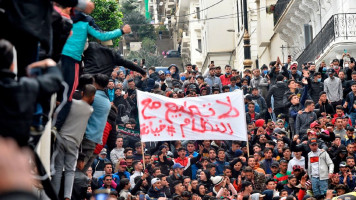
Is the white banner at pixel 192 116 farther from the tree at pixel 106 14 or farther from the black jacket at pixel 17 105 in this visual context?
the tree at pixel 106 14

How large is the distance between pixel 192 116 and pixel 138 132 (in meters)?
1.62

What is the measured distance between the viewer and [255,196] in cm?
1789

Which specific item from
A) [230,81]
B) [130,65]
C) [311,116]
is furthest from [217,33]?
[130,65]

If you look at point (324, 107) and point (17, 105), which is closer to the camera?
point (17, 105)

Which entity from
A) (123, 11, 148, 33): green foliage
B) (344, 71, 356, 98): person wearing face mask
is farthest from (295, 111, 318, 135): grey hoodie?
(123, 11, 148, 33): green foliage

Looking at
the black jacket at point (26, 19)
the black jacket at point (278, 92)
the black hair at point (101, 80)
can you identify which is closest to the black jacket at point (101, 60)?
the black hair at point (101, 80)

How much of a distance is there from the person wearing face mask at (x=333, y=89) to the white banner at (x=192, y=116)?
101 inches

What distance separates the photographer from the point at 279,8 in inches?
1834

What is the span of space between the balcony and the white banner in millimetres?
23457

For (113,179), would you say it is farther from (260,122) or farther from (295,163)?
(260,122)

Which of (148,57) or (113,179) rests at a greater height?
→ (148,57)

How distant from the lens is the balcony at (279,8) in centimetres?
4469

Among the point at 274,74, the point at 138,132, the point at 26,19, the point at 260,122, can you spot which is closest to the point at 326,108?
the point at 260,122

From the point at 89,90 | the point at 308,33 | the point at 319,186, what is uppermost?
the point at 308,33
